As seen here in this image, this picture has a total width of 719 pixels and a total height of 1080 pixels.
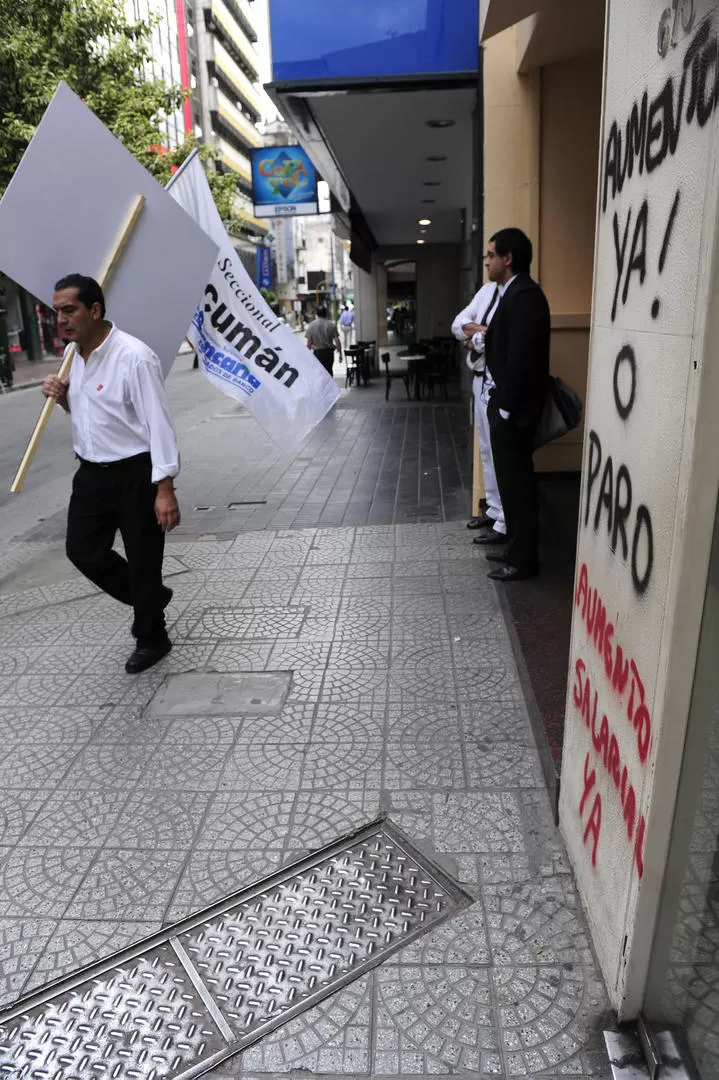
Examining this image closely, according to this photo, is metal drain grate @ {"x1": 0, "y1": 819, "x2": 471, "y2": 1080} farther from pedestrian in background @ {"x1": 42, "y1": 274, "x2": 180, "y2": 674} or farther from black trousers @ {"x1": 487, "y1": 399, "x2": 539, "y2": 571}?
black trousers @ {"x1": 487, "y1": 399, "x2": 539, "y2": 571}

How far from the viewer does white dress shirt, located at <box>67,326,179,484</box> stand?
3869mm

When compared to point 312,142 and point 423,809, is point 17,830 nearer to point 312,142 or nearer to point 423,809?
point 423,809

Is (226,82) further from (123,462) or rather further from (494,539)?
(123,462)

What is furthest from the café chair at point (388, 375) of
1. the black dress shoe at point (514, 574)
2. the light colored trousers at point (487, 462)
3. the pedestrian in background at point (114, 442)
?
the pedestrian in background at point (114, 442)

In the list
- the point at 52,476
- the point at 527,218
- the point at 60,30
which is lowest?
the point at 52,476

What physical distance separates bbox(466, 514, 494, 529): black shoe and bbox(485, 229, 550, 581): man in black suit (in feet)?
3.08

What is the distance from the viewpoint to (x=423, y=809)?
3064 mm

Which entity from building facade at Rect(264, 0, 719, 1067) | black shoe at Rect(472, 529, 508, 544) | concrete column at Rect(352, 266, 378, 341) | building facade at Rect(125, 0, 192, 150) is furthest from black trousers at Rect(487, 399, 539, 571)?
building facade at Rect(125, 0, 192, 150)

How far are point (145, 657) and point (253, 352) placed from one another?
1.87 meters

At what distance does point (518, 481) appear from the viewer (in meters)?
5.15

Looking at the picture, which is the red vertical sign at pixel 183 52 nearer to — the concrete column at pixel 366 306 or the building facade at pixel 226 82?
the building facade at pixel 226 82

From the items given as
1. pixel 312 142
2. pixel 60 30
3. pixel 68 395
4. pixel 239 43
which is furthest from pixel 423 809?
pixel 239 43

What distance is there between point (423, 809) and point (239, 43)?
83941 mm

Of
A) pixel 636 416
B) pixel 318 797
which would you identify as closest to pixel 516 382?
pixel 318 797
